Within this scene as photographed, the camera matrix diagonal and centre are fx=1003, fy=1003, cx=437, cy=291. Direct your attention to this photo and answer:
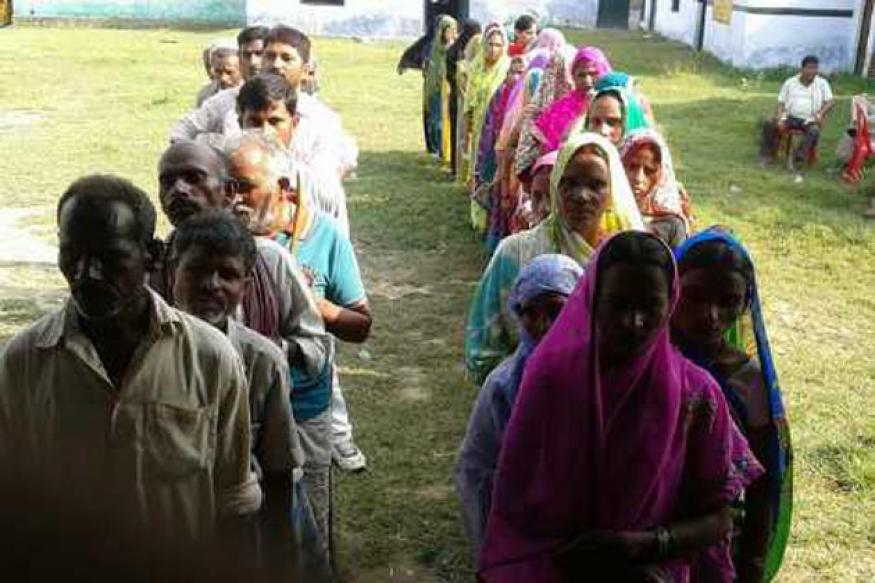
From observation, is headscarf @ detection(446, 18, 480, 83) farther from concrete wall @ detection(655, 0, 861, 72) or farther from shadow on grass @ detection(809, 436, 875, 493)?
concrete wall @ detection(655, 0, 861, 72)

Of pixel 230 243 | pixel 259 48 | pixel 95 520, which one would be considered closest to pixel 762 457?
pixel 230 243

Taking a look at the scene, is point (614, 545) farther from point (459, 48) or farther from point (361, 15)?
point (361, 15)

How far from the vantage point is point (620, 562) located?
1.97m

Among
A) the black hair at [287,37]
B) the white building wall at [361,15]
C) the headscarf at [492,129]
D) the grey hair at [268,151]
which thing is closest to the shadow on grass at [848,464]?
the grey hair at [268,151]

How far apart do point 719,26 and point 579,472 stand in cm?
2011

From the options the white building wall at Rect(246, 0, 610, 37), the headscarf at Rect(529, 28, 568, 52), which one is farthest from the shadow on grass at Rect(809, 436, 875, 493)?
the white building wall at Rect(246, 0, 610, 37)

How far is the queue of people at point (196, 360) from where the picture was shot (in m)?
1.62

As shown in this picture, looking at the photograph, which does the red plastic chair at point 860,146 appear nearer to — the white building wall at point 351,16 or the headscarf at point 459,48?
the headscarf at point 459,48

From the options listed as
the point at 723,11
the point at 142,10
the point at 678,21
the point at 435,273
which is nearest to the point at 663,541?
the point at 435,273

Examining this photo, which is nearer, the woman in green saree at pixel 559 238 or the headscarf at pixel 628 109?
the woman in green saree at pixel 559 238

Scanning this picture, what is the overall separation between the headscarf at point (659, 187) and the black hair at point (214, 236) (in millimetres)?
1880

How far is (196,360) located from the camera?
5.60ft

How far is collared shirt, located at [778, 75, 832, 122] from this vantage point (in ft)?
37.4

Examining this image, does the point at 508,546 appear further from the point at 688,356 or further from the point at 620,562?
the point at 688,356
